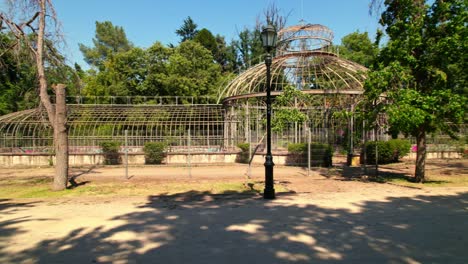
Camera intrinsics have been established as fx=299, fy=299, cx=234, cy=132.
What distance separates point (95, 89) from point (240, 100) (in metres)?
25.4

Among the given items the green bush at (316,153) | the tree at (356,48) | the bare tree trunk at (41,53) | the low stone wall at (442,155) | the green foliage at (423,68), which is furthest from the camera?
the tree at (356,48)

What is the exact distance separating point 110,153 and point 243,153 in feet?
30.2

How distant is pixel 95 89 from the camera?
39062 mm

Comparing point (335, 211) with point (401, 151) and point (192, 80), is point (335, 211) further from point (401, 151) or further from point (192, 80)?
point (192, 80)

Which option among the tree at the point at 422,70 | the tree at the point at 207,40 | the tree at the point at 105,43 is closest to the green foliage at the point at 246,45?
the tree at the point at 207,40

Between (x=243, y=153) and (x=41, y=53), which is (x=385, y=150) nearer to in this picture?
(x=243, y=153)

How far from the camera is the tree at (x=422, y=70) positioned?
37.5 feet

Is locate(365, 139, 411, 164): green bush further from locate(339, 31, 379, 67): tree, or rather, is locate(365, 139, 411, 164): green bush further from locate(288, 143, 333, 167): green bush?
locate(339, 31, 379, 67): tree

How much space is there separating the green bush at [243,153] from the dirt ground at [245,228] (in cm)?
913

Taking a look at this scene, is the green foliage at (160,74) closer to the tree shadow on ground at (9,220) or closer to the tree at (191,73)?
the tree at (191,73)

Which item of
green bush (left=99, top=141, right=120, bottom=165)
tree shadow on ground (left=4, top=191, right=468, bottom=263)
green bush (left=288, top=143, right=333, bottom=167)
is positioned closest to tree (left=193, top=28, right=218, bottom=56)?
green bush (left=99, top=141, right=120, bottom=165)

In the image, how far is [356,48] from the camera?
1662 inches

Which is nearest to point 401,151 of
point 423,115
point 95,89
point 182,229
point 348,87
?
point 348,87

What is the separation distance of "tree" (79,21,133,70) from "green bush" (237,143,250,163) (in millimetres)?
51456
